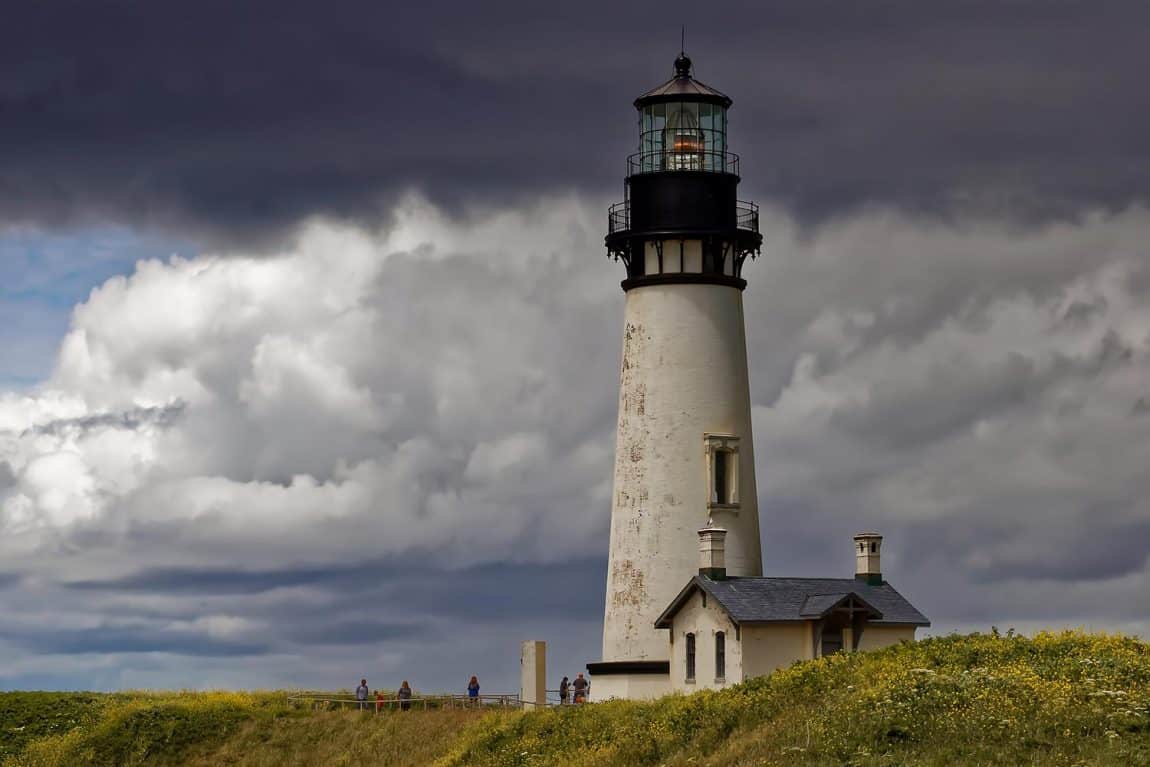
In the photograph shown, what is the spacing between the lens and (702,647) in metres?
50.9

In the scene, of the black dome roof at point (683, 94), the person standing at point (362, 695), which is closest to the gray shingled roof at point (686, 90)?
the black dome roof at point (683, 94)

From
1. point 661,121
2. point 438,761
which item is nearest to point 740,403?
point 661,121

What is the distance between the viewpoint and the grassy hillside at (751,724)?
3628cm

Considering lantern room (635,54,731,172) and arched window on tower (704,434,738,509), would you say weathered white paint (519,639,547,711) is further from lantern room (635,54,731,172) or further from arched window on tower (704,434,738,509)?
lantern room (635,54,731,172)

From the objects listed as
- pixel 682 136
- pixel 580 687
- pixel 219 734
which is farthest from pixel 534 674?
pixel 682 136

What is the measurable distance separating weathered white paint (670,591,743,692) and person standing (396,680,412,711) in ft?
35.5

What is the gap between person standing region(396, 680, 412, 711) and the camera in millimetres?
59156

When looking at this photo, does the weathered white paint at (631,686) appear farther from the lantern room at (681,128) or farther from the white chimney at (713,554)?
the lantern room at (681,128)

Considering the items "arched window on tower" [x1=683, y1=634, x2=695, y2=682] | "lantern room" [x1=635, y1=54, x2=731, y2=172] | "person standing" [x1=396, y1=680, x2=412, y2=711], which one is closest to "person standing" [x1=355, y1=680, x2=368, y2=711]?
"person standing" [x1=396, y1=680, x2=412, y2=711]

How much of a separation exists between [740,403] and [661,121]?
8.82 m

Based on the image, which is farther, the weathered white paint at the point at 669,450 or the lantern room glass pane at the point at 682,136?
the lantern room glass pane at the point at 682,136

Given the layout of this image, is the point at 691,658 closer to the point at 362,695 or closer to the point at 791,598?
the point at 791,598

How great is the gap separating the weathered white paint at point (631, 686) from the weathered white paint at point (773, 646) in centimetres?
337

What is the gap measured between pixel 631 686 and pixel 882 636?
23.8 feet
